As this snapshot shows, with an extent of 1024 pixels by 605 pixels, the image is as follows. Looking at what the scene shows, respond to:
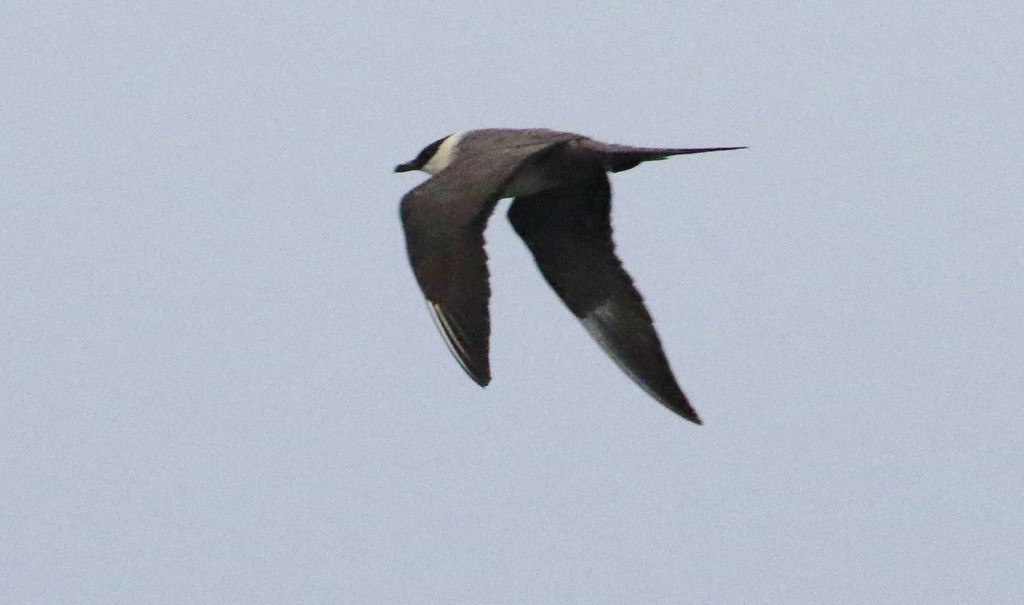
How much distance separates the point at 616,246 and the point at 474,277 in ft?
7.57

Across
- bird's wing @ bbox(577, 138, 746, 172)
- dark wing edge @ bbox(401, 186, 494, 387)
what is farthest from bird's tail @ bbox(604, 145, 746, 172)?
dark wing edge @ bbox(401, 186, 494, 387)

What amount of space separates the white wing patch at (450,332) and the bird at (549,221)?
0.07 metres

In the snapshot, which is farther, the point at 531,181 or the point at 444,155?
the point at 444,155

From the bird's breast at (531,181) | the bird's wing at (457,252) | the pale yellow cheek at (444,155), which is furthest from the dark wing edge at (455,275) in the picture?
the pale yellow cheek at (444,155)

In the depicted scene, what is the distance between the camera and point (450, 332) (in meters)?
10.1

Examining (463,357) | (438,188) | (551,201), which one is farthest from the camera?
(551,201)

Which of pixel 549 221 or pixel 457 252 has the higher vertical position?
pixel 549 221

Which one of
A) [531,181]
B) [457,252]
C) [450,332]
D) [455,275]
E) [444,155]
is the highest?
[444,155]

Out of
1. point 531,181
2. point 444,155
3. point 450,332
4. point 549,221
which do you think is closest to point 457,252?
point 450,332

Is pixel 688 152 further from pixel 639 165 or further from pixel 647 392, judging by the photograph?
pixel 647 392

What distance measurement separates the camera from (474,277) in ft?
33.4

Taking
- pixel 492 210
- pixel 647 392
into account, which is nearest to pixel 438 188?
pixel 492 210

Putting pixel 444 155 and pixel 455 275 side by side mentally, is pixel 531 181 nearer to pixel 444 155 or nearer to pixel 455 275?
pixel 444 155

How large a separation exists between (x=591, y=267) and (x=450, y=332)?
2.44 meters
